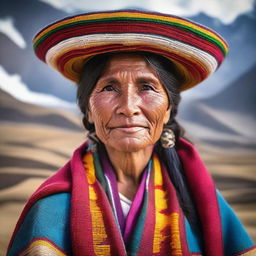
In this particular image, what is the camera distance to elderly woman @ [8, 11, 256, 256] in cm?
110

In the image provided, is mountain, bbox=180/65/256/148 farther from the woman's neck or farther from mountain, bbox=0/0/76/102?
the woman's neck

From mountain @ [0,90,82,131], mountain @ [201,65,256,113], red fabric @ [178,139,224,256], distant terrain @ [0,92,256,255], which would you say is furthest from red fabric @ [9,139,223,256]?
mountain @ [201,65,256,113]

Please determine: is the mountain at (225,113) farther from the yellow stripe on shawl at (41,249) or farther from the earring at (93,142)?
the yellow stripe on shawl at (41,249)

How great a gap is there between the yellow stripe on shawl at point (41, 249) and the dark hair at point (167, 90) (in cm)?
52

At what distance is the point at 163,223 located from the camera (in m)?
1.19

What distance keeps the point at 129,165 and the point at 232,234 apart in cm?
47

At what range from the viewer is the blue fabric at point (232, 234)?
1.24 meters

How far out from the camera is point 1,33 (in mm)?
3053

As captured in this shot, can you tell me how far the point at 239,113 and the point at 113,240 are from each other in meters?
2.56

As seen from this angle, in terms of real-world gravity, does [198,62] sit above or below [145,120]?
above

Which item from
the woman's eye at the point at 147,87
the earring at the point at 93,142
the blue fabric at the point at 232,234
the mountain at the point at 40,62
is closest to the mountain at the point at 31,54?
the mountain at the point at 40,62

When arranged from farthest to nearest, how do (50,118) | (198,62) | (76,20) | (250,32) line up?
1. (250,32)
2. (50,118)
3. (198,62)
4. (76,20)

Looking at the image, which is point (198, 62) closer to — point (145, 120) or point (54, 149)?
point (145, 120)

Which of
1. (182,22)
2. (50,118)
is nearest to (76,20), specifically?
(182,22)
